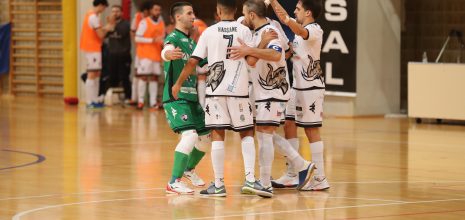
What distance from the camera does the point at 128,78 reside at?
23594 millimetres

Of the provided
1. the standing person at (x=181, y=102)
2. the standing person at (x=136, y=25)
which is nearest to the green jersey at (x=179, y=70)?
the standing person at (x=181, y=102)

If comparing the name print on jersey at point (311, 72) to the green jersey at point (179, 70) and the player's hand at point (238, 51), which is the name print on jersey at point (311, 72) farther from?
the green jersey at point (179, 70)

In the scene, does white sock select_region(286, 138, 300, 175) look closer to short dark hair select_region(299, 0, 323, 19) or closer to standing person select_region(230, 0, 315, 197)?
standing person select_region(230, 0, 315, 197)

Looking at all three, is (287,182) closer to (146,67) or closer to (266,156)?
(266,156)

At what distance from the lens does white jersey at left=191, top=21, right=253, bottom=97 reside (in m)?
9.63

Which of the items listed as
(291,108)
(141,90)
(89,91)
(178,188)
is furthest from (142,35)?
(178,188)

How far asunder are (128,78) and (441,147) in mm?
10393

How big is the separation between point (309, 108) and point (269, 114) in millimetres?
730

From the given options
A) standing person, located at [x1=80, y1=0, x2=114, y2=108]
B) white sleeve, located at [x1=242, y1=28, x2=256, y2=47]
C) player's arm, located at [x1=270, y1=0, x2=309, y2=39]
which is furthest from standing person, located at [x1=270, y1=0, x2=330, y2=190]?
A: standing person, located at [x1=80, y1=0, x2=114, y2=108]

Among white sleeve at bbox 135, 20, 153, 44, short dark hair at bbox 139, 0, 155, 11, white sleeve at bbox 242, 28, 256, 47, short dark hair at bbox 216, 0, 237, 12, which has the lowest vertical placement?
white sleeve at bbox 242, 28, 256, 47

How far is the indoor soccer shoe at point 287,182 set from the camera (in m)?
10.6

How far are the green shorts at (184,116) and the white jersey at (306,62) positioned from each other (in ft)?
3.44

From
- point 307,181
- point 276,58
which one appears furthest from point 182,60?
point 307,181

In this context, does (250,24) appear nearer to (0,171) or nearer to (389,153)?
(0,171)
